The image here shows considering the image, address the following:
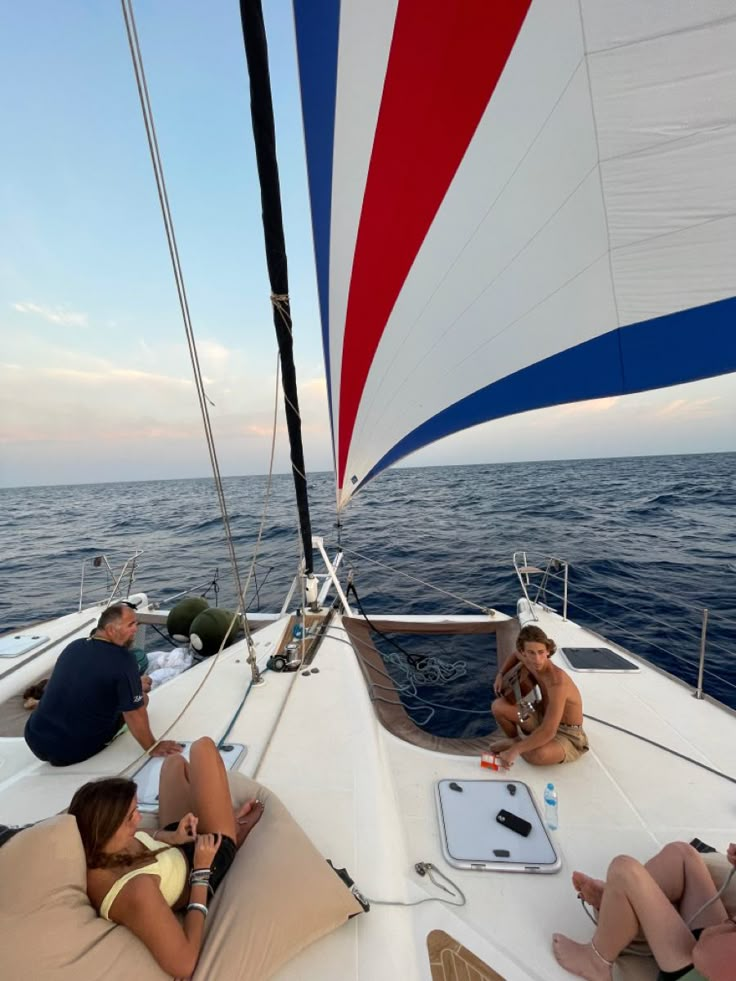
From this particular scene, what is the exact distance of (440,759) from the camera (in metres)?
2.44

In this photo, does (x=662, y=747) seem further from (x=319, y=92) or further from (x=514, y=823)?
(x=319, y=92)

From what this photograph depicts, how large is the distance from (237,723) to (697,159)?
138 inches

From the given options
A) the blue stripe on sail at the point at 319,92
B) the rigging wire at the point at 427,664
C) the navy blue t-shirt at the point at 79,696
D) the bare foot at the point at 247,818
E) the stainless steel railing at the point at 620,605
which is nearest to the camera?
the bare foot at the point at 247,818

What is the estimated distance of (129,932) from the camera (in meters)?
1.13

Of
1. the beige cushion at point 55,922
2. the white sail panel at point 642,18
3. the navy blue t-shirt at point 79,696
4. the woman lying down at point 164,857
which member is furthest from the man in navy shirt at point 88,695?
the white sail panel at point 642,18

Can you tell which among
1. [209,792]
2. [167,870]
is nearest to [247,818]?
[209,792]

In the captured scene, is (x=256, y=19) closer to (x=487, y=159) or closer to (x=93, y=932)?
(x=487, y=159)

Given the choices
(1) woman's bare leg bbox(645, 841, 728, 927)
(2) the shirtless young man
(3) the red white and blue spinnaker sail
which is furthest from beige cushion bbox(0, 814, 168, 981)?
(3) the red white and blue spinnaker sail

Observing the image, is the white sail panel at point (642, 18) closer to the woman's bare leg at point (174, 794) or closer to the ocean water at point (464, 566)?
the ocean water at point (464, 566)

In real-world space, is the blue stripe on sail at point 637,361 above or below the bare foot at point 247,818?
above

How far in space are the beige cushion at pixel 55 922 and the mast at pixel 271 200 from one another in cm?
282

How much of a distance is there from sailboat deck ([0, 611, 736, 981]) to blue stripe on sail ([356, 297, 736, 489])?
7.16 ft

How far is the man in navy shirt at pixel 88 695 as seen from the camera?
2164 mm

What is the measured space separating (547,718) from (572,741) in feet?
0.95
